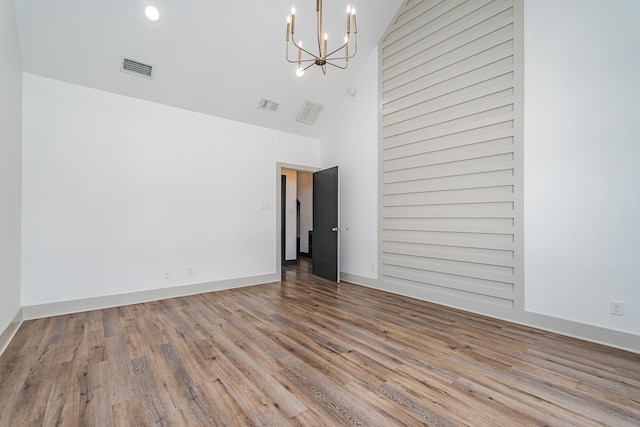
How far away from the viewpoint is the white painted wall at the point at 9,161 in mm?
2627

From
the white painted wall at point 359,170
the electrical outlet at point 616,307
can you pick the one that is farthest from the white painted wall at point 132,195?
the electrical outlet at point 616,307

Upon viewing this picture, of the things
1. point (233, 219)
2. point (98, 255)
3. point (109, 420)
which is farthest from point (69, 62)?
point (109, 420)

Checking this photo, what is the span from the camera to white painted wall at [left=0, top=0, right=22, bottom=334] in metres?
2.63

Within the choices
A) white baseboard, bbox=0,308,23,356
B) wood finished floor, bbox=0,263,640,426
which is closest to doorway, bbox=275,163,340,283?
wood finished floor, bbox=0,263,640,426

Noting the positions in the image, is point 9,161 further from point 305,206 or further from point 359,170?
point 305,206

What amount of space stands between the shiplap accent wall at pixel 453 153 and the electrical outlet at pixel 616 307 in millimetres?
698

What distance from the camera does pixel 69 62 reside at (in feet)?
11.2

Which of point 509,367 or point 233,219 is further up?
point 233,219

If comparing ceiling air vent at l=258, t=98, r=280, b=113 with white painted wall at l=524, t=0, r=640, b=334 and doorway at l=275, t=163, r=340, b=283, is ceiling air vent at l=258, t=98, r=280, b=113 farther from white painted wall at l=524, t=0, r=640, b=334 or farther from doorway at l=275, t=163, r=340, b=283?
white painted wall at l=524, t=0, r=640, b=334

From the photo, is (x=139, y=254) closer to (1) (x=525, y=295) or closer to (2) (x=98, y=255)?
(2) (x=98, y=255)

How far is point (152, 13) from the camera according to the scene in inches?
129

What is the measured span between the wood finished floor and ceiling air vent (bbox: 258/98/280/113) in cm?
325

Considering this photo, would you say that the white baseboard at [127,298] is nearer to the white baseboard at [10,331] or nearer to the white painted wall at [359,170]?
the white baseboard at [10,331]

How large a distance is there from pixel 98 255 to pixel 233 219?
71.8 inches
